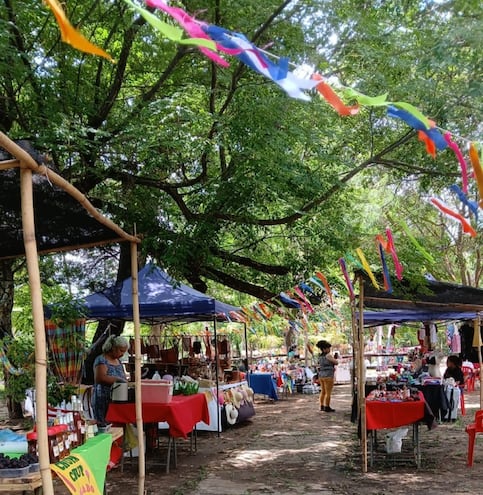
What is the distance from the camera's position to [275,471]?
23.7 feet

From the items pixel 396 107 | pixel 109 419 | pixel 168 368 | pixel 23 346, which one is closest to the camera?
pixel 396 107

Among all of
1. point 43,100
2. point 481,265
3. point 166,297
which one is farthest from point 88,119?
point 481,265

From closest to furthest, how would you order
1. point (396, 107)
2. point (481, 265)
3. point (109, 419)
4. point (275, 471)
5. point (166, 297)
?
point (396, 107)
point (109, 419)
point (275, 471)
point (166, 297)
point (481, 265)

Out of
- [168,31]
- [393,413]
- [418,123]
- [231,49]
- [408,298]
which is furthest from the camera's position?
[408,298]

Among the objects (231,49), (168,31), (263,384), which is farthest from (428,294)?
(263,384)

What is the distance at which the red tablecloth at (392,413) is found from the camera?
22.9ft

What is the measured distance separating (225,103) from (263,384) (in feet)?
33.3

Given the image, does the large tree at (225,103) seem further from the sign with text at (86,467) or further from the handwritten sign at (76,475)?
the handwritten sign at (76,475)

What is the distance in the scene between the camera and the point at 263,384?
1606cm

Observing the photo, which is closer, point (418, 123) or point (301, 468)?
point (418, 123)

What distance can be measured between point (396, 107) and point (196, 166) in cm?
578

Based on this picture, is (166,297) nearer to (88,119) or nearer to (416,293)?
(88,119)

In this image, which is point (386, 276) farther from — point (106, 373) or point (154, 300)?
point (154, 300)

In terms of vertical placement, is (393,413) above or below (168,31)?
below
